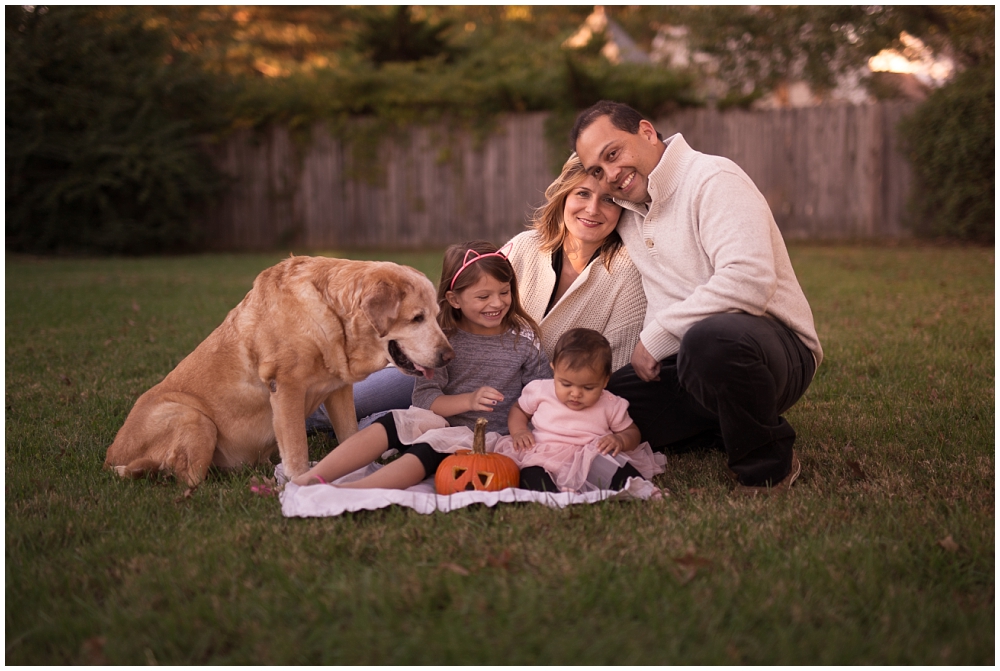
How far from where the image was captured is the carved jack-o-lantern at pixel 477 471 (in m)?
3.36

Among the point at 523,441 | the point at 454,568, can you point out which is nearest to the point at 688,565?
the point at 454,568

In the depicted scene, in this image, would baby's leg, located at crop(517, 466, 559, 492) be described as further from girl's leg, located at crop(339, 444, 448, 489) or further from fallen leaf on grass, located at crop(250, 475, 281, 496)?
fallen leaf on grass, located at crop(250, 475, 281, 496)

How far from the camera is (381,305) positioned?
3605 mm

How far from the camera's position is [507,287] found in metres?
4.09

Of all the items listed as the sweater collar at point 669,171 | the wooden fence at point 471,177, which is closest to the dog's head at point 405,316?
the sweater collar at point 669,171

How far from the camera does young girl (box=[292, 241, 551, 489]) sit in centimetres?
376

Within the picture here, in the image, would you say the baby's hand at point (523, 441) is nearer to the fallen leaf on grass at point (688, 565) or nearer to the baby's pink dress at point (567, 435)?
the baby's pink dress at point (567, 435)

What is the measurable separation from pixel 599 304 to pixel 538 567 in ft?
6.33

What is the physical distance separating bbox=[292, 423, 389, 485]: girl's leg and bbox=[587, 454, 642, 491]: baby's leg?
3.34 ft

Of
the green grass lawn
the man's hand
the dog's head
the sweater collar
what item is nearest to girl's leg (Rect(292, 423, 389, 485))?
the green grass lawn

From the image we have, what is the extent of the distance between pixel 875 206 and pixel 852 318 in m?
8.61

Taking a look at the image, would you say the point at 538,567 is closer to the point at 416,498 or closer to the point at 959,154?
the point at 416,498

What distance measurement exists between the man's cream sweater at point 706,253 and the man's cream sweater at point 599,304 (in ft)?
0.87

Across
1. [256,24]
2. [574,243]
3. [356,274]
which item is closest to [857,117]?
[574,243]
